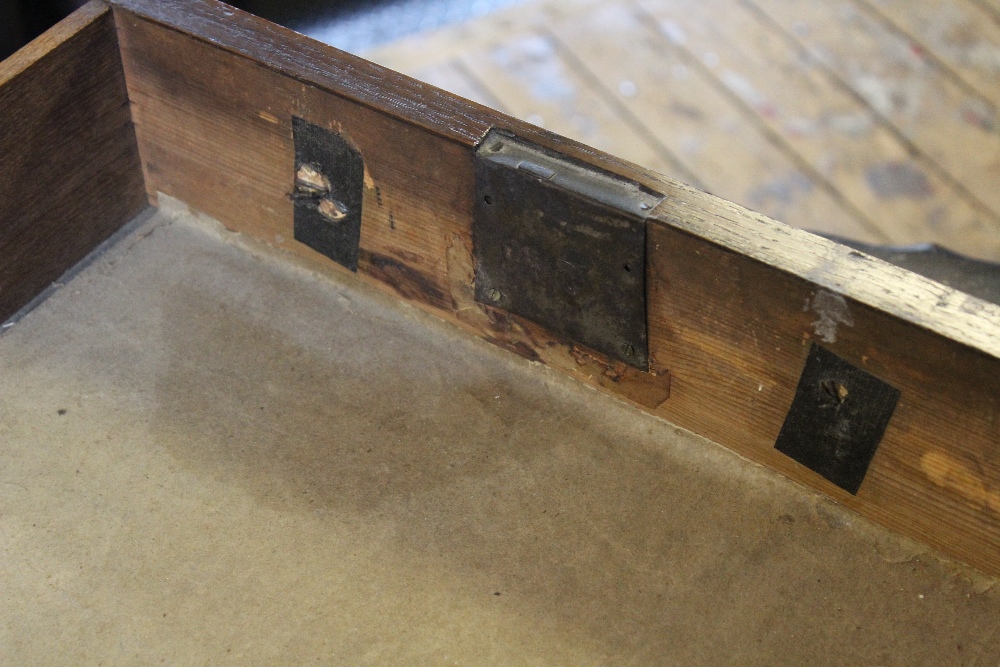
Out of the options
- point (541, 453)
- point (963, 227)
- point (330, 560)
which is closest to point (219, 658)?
point (330, 560)

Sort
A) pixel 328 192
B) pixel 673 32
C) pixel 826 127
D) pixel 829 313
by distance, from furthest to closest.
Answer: pixel 673 32
pixel 826 127
pixel 328 192
pixel 829 313

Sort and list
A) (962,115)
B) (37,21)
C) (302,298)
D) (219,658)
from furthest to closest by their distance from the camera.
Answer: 1. (962,115)
2. (37,21)
3. (302,298)
4. (219,658)

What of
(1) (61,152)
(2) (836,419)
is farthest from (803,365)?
(1) (61,152)

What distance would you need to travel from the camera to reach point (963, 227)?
69.2 inches

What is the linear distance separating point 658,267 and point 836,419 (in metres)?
0.21

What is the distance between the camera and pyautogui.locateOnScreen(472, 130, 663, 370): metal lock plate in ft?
3.59

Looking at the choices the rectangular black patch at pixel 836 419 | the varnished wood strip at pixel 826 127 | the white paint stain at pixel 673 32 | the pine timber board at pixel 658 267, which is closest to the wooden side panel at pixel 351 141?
the pine timber board at pixel 658 267

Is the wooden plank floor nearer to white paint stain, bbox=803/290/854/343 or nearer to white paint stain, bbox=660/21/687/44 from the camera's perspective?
white paint stain, bbox=660/21/687/44

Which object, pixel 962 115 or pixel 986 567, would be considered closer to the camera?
pixel 986 567

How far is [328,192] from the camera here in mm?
1271

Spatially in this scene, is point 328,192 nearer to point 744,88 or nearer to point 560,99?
point 560,99

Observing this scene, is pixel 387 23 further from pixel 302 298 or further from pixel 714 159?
pixel 302 298

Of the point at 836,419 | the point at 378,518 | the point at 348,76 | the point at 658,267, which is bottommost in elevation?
the point at 378,518

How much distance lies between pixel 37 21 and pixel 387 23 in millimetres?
587
